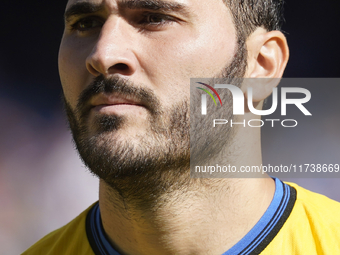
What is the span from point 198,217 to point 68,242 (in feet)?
2.71

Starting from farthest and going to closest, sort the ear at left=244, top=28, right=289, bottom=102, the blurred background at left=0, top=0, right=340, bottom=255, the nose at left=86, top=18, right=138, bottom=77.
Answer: the blurred background at left=0, top=0, right=340, bottom=255, the ear at left=244, top=28, right=289, bottom=102, the nose at left=86, top=18, right=138, bottom=77

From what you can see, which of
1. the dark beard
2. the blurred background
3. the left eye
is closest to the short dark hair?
the dark beard

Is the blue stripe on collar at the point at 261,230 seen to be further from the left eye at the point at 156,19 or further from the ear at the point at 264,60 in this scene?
the left eye at the point at 156,19

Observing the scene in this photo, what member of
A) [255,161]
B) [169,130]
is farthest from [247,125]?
[169,130]

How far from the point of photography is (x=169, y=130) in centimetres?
140

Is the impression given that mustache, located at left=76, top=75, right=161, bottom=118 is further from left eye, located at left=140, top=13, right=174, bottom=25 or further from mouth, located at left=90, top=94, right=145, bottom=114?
left eye, located at left=140, top=13, right=174, bottom=25

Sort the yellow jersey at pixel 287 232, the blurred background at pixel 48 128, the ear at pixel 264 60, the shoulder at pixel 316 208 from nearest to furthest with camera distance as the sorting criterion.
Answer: the yellow jersey at pixel 287 232
the shoulder at pixel 316 208
the ear at pixel 264 60
the blurred background at pixel 48 128

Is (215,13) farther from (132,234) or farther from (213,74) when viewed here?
(132,234)

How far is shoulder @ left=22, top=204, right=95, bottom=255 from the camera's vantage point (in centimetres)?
178

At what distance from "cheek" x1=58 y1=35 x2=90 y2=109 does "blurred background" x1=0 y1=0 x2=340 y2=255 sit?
2820mm

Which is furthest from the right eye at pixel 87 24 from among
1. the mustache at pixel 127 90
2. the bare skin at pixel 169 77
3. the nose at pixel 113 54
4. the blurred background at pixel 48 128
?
the blurred background at pixel 48 128

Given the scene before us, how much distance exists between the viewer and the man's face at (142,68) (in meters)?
1.34

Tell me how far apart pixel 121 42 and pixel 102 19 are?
23 cm

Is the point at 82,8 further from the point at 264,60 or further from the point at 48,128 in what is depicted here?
the point at 48,128
